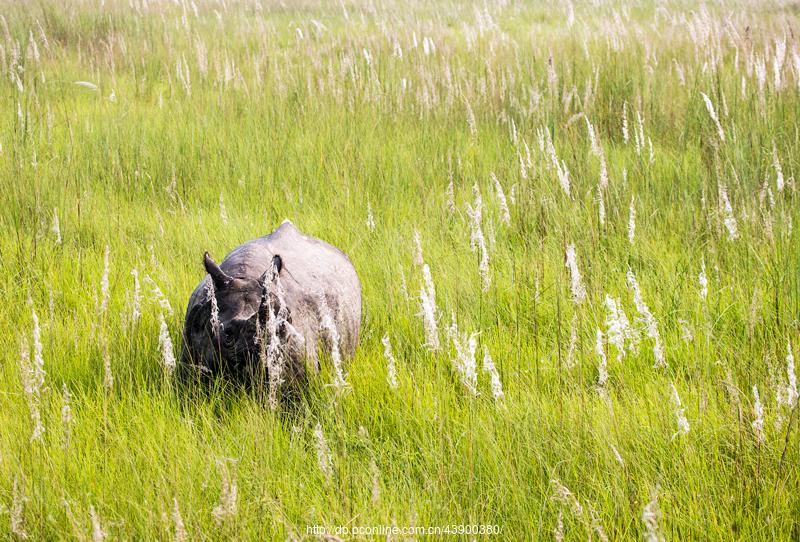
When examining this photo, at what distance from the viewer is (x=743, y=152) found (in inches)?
148

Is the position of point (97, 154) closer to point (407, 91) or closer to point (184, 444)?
point (407, 91)

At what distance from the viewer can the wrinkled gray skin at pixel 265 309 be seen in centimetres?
230

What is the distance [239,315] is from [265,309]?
7.7 inches

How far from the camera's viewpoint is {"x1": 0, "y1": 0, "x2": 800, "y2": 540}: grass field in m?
1.80

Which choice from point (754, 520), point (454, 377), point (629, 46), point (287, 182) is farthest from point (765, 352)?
point (629, 46)

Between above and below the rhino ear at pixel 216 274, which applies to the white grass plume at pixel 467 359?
below

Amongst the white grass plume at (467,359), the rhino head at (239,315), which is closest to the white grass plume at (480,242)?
the white grass plume at (467,359)

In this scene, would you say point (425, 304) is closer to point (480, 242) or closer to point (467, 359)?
point (467, 359)

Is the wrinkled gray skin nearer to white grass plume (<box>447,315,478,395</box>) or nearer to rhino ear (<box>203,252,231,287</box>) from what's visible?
rhino ear (<box>203,252,231,287</box>)

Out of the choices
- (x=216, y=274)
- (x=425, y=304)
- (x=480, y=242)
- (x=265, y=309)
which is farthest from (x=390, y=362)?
(x=216, y=274)

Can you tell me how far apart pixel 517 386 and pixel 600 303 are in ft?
2.32

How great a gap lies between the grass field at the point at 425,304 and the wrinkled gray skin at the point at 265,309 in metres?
0.10

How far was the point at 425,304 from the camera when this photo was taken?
1.78 meters

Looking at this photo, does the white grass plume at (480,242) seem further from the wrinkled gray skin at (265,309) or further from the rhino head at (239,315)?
the rhino head at (239,315)
